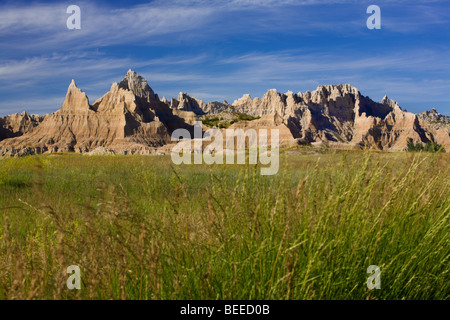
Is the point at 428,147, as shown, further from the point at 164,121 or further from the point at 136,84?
the point at 136,84

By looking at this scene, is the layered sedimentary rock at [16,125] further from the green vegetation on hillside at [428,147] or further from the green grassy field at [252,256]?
the green grassy field at [252,256]

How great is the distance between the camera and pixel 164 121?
120875mm

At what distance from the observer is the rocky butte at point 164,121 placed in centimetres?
9450

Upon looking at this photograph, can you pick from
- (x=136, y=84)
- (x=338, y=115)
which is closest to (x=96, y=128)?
(x=136, y=84)

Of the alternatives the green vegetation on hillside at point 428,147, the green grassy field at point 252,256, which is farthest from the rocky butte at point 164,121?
the green grassy field at point 252,256

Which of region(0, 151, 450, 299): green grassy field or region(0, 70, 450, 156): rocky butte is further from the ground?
region(0, 70, 450, 156): rocky butte

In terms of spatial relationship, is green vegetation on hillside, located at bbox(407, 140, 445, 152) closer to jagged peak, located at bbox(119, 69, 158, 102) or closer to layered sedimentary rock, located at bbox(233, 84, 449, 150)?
layered sedimentary rock, located at bbox(233, 84, 449, 150)

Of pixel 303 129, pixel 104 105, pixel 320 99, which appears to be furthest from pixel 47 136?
pixel 320 99

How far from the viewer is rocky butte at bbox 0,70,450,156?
310ft

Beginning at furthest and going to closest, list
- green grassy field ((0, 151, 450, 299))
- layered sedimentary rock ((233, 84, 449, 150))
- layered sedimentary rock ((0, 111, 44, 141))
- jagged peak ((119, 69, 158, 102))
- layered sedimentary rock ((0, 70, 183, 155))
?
jagged peak ((119, 69, 158, 102))
layered sedimentary rock ((233, 84, 449, 150))
layered sedimentary rock ((0, 111, 44, 141))
layered sedimentary rock ((0, 70, 183, 155))
green grassy field ((0, 151, 450, 299))

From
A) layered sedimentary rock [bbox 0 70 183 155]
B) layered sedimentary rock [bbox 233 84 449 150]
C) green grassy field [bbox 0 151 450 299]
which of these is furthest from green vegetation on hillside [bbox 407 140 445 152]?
layered sedimentary rock [bbox 233 84 449 150]

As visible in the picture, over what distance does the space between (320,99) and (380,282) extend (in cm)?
17469
